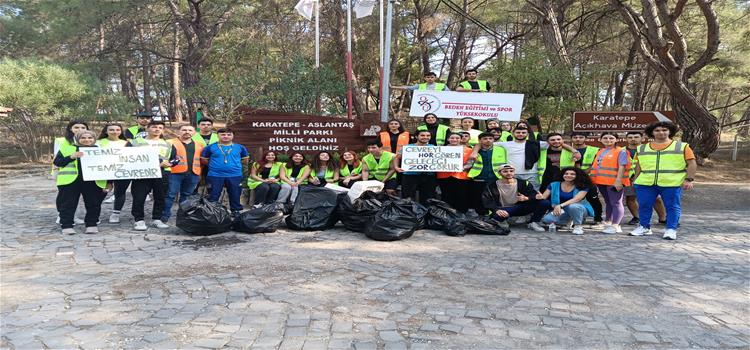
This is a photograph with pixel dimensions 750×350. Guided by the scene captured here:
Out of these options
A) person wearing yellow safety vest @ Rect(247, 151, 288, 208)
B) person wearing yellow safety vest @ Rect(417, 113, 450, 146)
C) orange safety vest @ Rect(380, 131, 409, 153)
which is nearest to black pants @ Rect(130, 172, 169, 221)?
person wearing yellow safety vest @ Rect(247, 151, 288, 208)

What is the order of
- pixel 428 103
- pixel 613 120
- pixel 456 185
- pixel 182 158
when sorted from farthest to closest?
pixel 428 103 < pixel 613 120 < pixel 456 185 < pixel 182 158

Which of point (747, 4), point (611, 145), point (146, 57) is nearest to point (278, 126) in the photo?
point (611, 145)

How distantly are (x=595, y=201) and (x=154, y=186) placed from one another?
6.70 meters

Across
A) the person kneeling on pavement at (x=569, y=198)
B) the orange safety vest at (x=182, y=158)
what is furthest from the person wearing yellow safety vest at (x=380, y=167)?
the orange safety vest at (x=182, y=158)

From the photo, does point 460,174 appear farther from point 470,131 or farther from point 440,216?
point 470,131

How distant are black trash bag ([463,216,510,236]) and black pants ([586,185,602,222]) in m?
1.59

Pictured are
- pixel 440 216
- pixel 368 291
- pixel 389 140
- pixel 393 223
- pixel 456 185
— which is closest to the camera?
pixel 368 291

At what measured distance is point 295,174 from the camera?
7.91m

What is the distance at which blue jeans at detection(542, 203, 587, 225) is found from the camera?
669cm

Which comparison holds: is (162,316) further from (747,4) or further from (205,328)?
(747,4)

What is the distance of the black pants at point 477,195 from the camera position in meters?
7.29

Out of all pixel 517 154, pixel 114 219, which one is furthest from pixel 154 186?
pixel 517 154

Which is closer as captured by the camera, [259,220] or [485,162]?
[259,220]

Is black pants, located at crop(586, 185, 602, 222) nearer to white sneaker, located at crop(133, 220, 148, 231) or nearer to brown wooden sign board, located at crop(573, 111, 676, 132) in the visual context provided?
brown wooden sign board, located at crop(573, 111, 676, 132)
